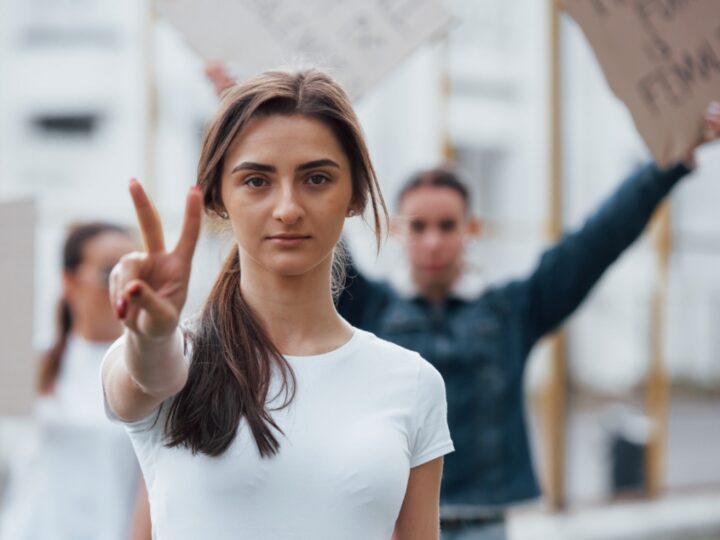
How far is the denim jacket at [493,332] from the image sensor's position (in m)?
3.11

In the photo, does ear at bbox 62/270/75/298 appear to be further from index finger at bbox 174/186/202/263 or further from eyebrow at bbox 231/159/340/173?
index finger at bbox 174/186/202/263

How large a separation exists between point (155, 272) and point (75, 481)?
2183 millimetres

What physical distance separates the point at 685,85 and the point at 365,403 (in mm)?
1354

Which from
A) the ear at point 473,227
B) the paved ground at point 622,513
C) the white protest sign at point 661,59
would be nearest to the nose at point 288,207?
the white protest sign at point 661,59

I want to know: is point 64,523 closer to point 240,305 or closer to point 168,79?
point 240,305

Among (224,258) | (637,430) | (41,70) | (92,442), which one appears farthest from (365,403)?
(41,70)

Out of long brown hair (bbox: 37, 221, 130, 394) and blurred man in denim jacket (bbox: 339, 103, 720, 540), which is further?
long brown hair (bbox: 37, 221, 130, 394)

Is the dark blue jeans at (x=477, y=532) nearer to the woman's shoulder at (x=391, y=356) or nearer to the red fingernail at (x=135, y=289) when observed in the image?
the woman's shoulder at (x=391, y=356)

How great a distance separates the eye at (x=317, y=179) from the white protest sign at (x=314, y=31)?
151 centimetres

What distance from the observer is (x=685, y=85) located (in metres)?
2.69

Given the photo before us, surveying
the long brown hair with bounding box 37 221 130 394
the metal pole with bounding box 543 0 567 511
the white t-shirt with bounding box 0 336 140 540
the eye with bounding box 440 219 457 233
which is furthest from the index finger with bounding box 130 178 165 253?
the metal pole with bounding box 543 0 567 511

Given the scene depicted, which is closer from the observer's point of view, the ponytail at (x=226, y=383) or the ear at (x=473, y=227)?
the ponytail at (x=226, y=383)

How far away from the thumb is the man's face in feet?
5.95

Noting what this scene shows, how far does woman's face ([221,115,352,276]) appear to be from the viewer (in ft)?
5.40
